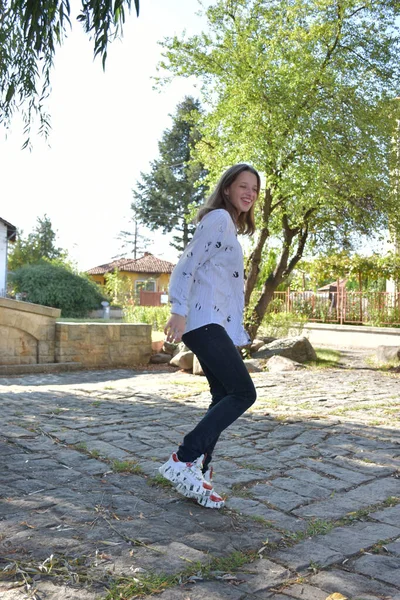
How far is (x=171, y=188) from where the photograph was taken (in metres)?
47.4

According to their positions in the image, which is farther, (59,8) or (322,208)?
(322,208)

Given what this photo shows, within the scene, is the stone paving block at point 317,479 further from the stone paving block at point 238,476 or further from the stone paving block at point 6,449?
the stone paving block at point 6,449

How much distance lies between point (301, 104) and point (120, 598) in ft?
34.4

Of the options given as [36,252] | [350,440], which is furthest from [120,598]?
[36,252]

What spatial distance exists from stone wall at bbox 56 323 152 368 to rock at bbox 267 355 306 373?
289 cm

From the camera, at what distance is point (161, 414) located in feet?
21.1

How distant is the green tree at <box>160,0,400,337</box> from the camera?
→ 11.5m

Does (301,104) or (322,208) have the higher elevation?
(301,104)

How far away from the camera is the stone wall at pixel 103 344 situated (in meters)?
12.5

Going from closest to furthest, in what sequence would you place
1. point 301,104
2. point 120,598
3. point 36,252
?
point 120,598 < point 301,104 < point 36,252

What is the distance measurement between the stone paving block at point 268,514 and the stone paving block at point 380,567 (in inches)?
17.3

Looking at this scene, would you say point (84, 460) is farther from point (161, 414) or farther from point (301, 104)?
point (301, 104)

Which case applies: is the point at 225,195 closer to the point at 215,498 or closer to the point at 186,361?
the point at 215,498

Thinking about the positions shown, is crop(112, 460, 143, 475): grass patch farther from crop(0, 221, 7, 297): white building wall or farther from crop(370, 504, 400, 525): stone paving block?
crop(0, 221, 7, 297): white building wall
